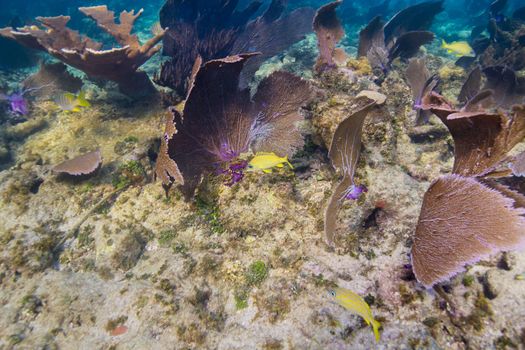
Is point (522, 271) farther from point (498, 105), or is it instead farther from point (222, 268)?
point (498, 105)

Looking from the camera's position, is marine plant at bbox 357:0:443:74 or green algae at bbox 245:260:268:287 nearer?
green algae at bbox 245:260:268:287

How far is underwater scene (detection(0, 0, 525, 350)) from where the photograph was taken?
220cm

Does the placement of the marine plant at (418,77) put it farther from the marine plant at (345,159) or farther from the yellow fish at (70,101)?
the yellow fish at (70,101)

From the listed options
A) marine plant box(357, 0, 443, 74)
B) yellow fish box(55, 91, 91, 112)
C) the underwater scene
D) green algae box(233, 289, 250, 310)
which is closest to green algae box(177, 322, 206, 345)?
the underwater scene

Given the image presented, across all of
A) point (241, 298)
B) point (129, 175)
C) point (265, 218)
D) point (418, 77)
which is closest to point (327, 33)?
point (418, 77)

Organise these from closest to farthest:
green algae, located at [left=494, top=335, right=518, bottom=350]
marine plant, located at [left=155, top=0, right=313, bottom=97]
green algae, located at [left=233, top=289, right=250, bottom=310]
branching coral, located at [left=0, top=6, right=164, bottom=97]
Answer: green algae, located at [left=494, top=335, right=518, bottom=350] < green algae, located at [left=233, top=289, right=250, bottom=310] < branching coral, located at [left=0, top=6, right=164, bottom=97] < marine plant, located at [left=155, top=0, right=313, bottom=97]

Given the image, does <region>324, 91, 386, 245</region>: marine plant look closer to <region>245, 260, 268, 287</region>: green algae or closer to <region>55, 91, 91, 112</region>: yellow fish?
<region>245, 260, 268, 287</region>: green algae

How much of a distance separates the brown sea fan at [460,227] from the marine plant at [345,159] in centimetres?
63

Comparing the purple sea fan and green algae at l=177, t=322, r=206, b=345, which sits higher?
the purple sea fan

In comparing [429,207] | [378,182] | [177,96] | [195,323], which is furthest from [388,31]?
[195,323]

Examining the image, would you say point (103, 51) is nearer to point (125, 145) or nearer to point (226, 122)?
point (125, 145)

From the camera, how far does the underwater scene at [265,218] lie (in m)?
2.20

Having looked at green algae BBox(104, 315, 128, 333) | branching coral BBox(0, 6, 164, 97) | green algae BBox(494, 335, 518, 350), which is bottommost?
green algae BBox(104, 315, 128, 333)

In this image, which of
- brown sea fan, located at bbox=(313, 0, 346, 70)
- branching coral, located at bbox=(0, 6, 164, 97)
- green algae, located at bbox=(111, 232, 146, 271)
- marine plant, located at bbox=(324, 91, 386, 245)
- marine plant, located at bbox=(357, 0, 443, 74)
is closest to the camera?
marine plant, located at bbox=(324, 91, 386, 245)
